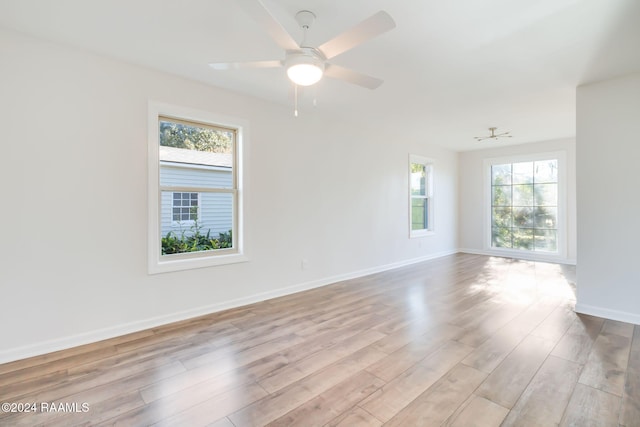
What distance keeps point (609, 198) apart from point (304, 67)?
343cm

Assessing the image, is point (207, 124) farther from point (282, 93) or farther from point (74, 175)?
point (74, 175)

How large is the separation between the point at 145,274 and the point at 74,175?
1.07m

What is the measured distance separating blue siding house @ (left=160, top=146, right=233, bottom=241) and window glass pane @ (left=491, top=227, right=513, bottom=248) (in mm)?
6227

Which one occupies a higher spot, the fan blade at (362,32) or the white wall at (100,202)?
the fan blade at (362,32)

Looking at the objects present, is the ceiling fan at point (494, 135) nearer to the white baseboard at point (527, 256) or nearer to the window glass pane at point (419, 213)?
the window glass pane at point (419, 213)

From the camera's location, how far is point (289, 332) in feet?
9.07

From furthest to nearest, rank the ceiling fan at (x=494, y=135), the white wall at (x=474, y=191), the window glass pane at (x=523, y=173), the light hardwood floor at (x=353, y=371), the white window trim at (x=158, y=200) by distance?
the white wall at (x=474, y=191), the window glass pane at (x=523, y=173), the ceiling fan at (x=494, y=135), the white window trim at (x=158, y=200), the light hardwood floor at (x=353, y=371)

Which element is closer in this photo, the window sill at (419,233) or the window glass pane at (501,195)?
the window sill at (419,233)

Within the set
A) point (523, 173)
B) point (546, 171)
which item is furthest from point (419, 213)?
point (546, 171)

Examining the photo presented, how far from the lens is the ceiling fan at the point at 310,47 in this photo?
154 cm

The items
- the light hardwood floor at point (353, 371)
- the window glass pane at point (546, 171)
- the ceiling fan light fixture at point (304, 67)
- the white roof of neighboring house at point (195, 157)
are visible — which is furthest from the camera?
the window glass pane at point (546, 171)

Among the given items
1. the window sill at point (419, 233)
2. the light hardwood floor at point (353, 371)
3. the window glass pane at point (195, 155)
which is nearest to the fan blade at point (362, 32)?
the window glass pane at point (195, 155)

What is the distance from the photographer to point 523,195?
6.51 meters

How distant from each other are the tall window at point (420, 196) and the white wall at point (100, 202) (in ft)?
9.68
